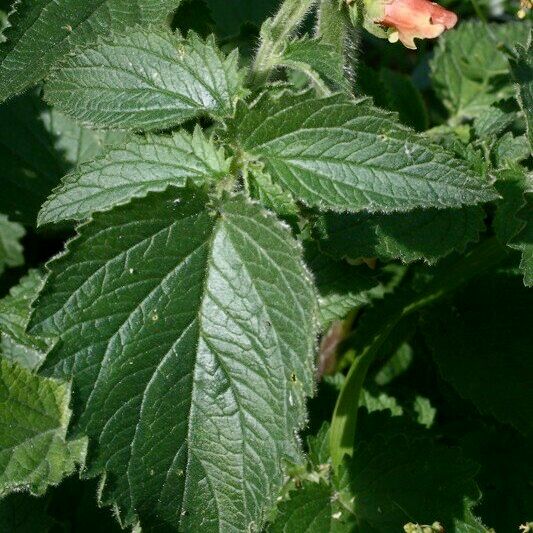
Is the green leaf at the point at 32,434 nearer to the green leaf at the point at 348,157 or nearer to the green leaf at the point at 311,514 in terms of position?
the green leaf at the point at 311,514

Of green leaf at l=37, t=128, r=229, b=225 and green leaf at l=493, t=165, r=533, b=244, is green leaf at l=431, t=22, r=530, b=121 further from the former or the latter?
green leaf at l=37, t=128, r=229, b=225

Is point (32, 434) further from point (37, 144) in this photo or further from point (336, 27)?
point (336, 27)

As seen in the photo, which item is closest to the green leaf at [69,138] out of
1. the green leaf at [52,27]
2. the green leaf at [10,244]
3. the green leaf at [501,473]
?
the green leaf at [10,244]

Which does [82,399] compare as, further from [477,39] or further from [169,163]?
[477,39]

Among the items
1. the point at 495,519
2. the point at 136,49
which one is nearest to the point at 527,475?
the point at 495,519

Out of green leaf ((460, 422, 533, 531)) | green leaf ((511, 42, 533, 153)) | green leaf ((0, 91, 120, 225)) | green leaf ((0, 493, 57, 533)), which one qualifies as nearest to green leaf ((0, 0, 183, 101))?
green leaf ((0, 91, 120, 225))

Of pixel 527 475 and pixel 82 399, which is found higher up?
pixel 82 399
